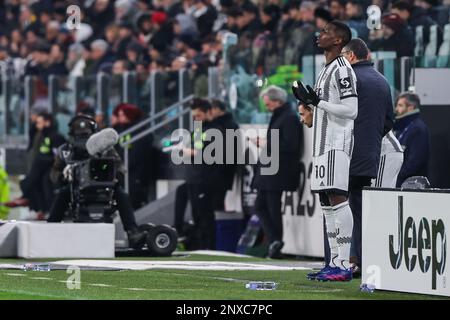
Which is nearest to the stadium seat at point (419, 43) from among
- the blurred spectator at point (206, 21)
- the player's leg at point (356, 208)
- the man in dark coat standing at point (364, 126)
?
the man in dark coat standing at point (364, 126)

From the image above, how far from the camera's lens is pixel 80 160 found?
54.5 feet

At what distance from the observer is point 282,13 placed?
69.3 feet

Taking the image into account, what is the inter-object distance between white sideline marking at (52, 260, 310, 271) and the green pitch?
58 centimetres

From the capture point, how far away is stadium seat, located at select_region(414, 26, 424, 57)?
1631cm

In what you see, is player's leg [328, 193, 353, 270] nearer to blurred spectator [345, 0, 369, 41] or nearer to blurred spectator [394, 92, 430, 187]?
blurred spectator [394, 92, 430, 187]

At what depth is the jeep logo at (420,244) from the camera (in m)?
10.6

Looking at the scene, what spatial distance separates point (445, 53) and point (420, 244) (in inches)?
210

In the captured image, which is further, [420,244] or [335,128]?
[335,128]

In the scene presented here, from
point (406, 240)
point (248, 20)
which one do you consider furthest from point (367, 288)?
point (248, 20)

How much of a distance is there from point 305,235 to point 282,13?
4420 millimetres

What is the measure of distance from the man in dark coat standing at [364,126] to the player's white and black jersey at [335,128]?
37cm

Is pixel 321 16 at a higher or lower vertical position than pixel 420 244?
higher

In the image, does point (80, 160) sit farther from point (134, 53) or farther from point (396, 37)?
point (134, 53)
